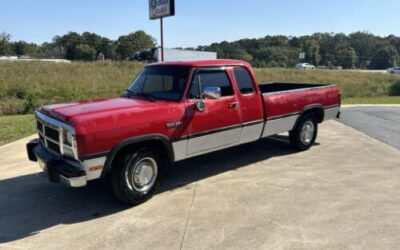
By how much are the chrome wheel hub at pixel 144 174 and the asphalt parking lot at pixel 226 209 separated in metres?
0.25

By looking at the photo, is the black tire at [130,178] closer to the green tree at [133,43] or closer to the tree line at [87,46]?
the tree line at [87,46]

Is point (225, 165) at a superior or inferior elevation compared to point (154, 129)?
inferior

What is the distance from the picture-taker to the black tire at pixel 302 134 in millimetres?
8156

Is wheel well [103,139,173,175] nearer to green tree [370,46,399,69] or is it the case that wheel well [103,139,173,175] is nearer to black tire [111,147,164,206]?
black tire [111,147,164,206]

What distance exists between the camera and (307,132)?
27.7 ft

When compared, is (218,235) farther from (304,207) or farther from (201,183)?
(201,183)

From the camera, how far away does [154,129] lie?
208 inches

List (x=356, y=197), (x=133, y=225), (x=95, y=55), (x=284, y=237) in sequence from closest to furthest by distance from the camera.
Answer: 1. (x=284, y=237)
2. (x=133, y=225)
3. (x=356, y=197)
4. (x=95, y=55)

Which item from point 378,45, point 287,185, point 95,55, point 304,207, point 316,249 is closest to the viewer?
point 316,249

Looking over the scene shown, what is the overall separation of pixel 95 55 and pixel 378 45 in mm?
95294

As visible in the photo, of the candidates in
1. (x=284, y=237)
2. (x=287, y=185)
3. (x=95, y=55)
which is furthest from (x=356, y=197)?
(x=95, y=55)

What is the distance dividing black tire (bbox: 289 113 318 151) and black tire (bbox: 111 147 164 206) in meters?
3.72

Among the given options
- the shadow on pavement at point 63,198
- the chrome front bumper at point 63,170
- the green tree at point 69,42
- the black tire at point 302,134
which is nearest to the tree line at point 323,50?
the green tree at point 69,42

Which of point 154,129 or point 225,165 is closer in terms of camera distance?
point 154,129
